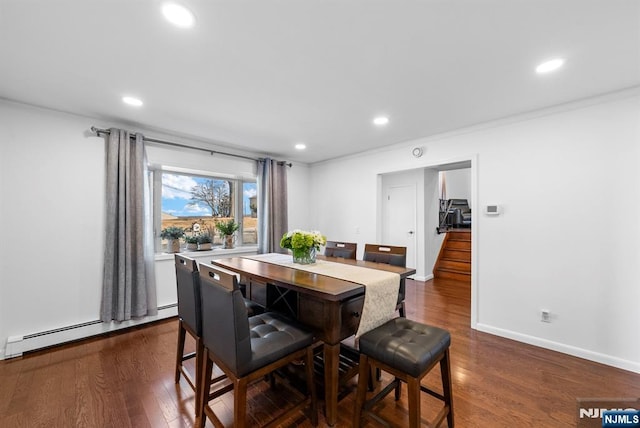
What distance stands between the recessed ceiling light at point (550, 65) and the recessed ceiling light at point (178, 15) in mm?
2390

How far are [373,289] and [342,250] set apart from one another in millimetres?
1277

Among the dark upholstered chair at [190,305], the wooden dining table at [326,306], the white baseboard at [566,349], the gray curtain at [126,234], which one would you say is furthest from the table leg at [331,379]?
the gray curtain at [126,234]

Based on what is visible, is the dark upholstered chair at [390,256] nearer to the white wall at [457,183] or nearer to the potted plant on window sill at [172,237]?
the potted plant on window sill at [172,237]

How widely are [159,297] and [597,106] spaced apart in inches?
205

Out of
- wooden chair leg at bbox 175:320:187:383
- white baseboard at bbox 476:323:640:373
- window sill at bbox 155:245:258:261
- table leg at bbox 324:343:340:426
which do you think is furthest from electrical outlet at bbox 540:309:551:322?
window sill at bbox 155:245:258:261

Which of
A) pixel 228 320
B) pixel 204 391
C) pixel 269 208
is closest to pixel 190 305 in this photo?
pixel 204 391

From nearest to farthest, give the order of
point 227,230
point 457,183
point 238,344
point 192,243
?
point 238,344 → point 192,243 → point 227,230 → point 457,183

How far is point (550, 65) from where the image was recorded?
75.0 inches

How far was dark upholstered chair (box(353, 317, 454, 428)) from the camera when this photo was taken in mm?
1342

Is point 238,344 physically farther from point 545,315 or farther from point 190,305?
point 545,315

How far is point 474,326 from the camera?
3066mm

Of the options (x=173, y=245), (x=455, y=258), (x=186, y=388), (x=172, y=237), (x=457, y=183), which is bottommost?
(x=186, y=388)

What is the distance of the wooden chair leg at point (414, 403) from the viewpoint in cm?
131

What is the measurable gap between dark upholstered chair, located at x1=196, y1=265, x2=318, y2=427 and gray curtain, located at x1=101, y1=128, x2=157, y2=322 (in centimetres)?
193
